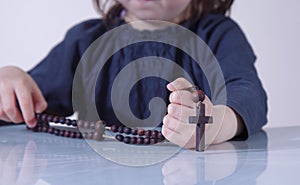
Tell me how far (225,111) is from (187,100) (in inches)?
3.8

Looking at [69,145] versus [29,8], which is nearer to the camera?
[69,145]

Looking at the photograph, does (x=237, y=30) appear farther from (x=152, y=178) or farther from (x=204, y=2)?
(x=152, y=178)

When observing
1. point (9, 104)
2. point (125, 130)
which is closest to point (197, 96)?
point (125, 130)

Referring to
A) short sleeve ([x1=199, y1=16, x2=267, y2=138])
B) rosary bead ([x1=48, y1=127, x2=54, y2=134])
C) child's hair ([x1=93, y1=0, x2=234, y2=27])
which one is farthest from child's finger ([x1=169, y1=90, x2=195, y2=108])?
child's hair ([x1=93, y1=0, x2=234, y2=27])

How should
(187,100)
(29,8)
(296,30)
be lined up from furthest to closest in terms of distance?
1. (29,8)
2. (296,30)
3. (187,100)

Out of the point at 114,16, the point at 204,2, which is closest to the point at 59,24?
the point at 114,16

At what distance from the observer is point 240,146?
0.56 metres

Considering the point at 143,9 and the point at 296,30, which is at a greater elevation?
the point at 143,9

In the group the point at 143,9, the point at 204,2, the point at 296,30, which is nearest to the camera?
the point at 143,9

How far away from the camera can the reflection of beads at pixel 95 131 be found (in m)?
0.55

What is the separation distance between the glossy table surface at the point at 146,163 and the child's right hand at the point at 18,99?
84mm

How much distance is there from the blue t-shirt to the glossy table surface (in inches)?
8.7

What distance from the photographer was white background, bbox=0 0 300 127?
1338mm

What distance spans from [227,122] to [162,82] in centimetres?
30
